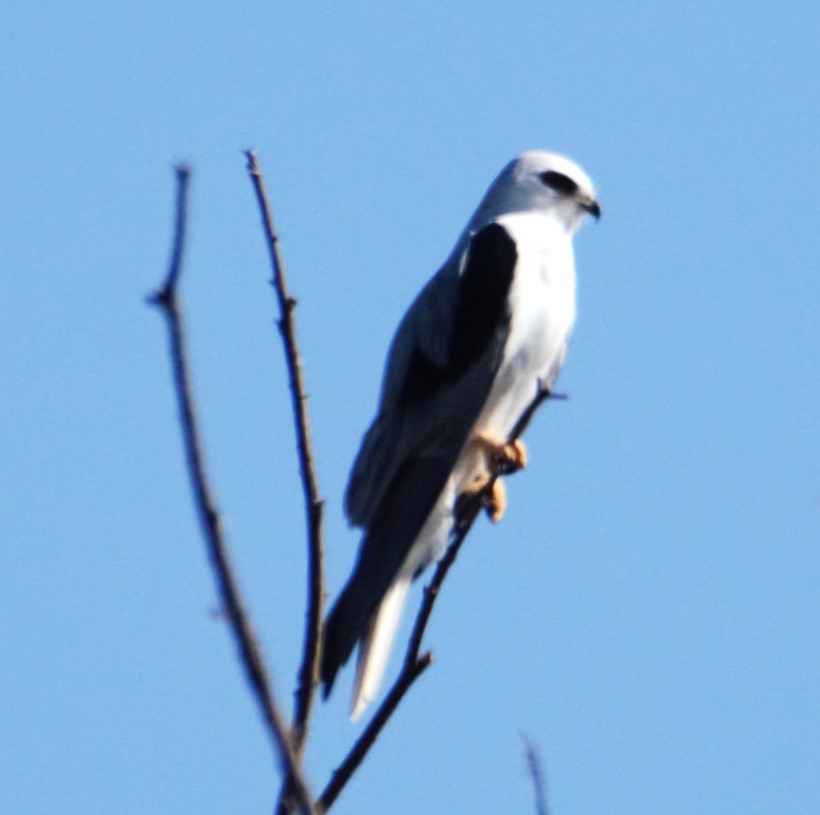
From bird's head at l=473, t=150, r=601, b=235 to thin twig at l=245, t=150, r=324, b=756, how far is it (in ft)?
10.2

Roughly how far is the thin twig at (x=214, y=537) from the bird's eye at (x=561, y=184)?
3618mm

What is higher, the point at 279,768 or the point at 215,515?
the point at 215,515

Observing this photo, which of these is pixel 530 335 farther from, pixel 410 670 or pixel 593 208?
pixel 410 670

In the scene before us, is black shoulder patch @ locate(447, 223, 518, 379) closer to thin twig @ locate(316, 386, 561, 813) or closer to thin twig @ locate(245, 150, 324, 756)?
thin twig @ locate(316, 386, 561, 813)

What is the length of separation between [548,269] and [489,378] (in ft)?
1.53

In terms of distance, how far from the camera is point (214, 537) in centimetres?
179

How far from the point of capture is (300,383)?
2197 mm

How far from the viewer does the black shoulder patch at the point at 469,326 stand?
4410mm

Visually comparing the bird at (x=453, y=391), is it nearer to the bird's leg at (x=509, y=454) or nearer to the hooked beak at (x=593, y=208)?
the bird's leg at (x=509, y=454)

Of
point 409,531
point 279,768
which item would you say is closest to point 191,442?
point 279,768

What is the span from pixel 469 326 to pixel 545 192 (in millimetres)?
1043

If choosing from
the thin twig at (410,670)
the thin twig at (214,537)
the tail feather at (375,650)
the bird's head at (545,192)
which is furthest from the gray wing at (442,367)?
the thin twig at (214,537)

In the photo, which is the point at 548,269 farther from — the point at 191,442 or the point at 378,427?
the point at 191,442

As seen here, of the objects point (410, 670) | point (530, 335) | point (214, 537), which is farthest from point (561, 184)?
point (214, 537)
